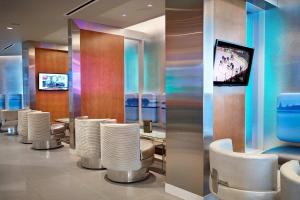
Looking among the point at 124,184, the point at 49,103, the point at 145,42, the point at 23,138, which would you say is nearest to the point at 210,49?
the point at 124,184

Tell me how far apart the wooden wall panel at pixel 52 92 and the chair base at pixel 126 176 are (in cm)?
565

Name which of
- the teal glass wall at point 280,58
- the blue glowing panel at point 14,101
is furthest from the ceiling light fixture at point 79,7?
the blue glowing panel at point 14,101

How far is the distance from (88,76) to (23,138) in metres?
2.88

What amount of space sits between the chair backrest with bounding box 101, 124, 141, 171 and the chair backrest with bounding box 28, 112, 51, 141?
3.02 meters

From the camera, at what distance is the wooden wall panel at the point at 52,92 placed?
867cm

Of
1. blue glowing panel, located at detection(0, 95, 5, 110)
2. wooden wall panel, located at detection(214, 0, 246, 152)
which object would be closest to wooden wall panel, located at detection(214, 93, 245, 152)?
wooden wall panel, located at detection(214, 0, 246, 152)

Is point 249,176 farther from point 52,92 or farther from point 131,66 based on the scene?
point 52,92

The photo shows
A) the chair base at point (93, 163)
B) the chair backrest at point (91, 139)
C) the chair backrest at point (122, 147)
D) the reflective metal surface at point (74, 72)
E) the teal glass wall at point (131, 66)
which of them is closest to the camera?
the chair backrest at point (122, 147)

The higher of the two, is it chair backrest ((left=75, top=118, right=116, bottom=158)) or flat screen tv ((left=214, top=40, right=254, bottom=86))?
flat screen tv ((left=214, top=40, right=254, bottom=86))

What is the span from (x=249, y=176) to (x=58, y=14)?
507cm

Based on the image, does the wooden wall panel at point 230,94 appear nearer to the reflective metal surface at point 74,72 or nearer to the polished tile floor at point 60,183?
the polished tile floor at point 60,183

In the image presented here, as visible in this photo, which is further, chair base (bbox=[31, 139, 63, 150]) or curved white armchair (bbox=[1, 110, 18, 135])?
curved white armchair (bbox=[1, 110, 18, 135])

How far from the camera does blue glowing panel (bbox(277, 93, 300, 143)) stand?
411 cm

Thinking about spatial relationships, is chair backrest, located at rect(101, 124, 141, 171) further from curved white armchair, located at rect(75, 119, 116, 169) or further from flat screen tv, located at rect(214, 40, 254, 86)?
flat screen tv, located at rect(214, 40, 254, 86)
